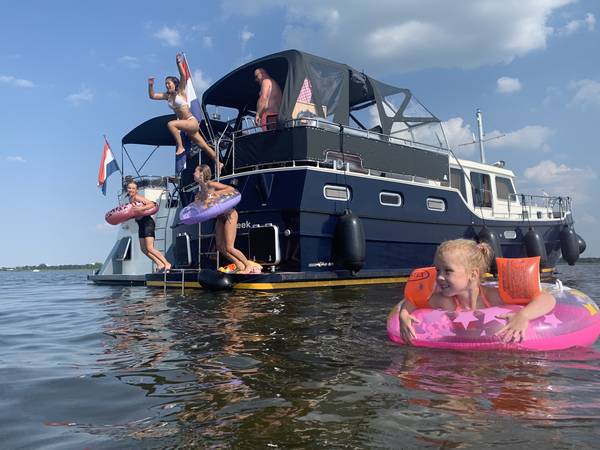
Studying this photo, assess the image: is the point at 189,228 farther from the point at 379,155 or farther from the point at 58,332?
the point at 58,332

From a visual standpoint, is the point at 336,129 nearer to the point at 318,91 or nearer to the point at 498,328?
the point at 318,91

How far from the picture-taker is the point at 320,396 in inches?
93.4

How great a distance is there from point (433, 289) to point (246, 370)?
5.45ft

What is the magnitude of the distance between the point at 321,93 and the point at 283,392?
8.44 metres

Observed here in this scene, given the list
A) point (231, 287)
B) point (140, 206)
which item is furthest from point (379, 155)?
point (140, 206)

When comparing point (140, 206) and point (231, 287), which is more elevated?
point (140, 206)

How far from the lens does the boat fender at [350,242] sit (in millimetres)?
8938

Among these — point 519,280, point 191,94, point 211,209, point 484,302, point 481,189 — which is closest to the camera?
point 519,280

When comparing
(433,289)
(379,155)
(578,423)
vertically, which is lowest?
(578,423)

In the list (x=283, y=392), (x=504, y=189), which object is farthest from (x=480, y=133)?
(x=283, y=392)

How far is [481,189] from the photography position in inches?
545

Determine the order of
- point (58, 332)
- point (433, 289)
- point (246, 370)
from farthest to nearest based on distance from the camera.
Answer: point (58, 332)
point (433, 289)
point (246, 370)

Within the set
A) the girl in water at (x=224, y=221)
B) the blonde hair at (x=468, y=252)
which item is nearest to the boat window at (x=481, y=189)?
the girl in water at (x=224, y=221)

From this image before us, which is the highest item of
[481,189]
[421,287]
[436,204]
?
[481,189]
